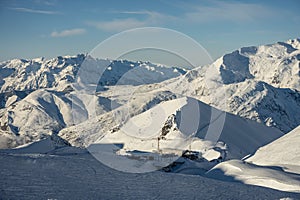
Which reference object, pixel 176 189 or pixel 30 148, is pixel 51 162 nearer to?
pixel 176 189

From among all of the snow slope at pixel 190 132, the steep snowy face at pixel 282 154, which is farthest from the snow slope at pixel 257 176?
the snow slope at pixel 190 132

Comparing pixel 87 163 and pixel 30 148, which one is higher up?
pixel 87 163

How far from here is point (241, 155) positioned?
82938 mm

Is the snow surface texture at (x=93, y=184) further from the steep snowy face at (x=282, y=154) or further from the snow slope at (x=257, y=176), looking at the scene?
the steep snowy face at (x=282, y=154)

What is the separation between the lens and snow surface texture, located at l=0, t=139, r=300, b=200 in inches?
720

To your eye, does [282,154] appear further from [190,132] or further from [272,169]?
[190,132]

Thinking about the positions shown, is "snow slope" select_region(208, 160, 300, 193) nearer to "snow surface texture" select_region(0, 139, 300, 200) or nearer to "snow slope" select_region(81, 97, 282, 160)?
"snow surface texture" select_region(0, 139, 300, 200)

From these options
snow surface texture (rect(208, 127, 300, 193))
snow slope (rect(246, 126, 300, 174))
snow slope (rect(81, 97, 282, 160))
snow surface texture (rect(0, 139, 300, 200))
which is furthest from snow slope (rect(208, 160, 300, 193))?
snow slope (rect(81, 97, 282, 160))

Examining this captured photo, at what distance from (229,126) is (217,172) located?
211ft

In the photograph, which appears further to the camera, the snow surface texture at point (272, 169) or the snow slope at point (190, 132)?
the snow slope at point (190, 132)

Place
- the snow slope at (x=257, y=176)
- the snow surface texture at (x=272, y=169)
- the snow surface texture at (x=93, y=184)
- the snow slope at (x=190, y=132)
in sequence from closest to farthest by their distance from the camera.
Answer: the snow surface texture at (x=93, y=184) < the snow slope at (x=257, y=176) < the snow surface texture at (x=272, y=169) < the snow slope at (x=190, y=132)

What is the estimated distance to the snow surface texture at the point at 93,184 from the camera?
1828 cm

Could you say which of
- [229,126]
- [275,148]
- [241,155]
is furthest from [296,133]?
[229,126]

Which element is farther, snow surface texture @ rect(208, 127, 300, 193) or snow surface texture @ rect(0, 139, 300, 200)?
snow surface texture @ rect(208, 127, 300, 193)
